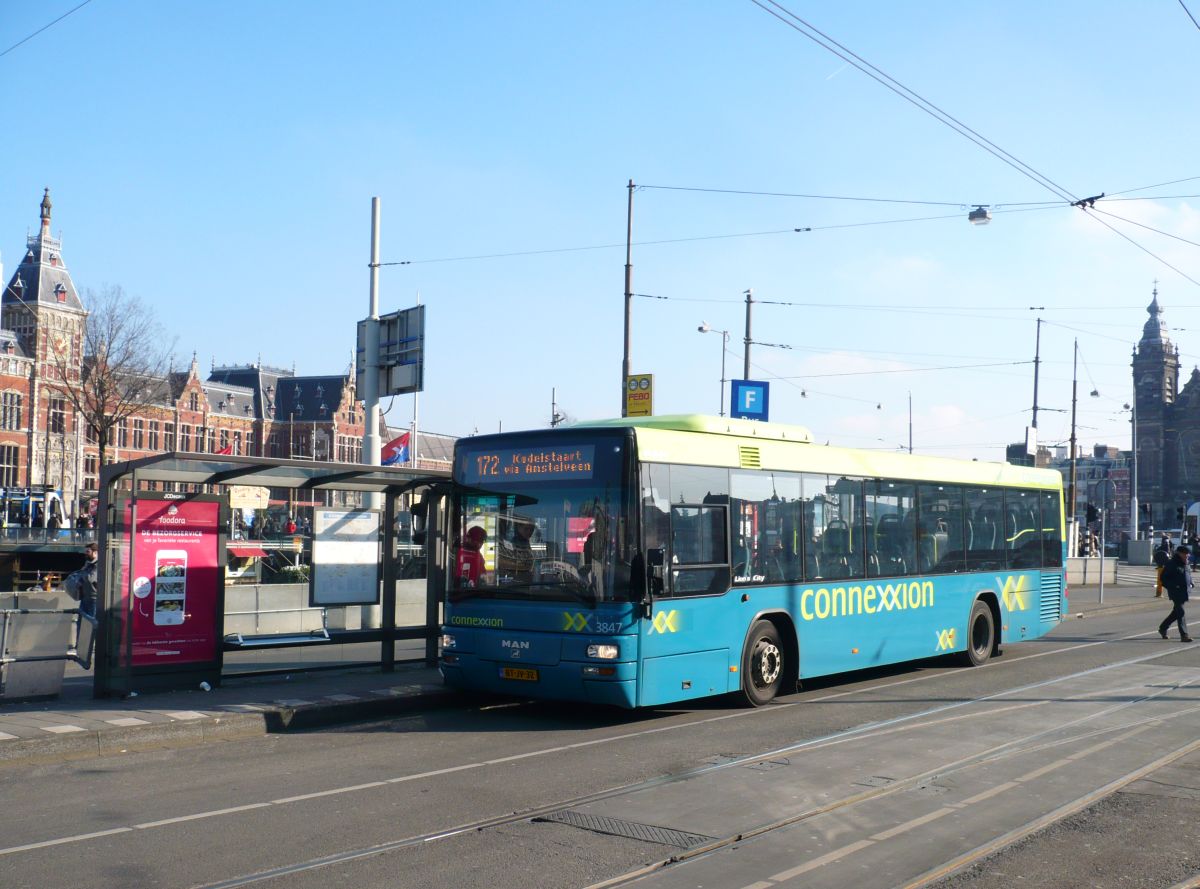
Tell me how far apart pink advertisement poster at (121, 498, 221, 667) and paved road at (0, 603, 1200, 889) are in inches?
92.4

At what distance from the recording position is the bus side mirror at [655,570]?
1064 centimetres

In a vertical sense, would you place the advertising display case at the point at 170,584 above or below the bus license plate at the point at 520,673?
above

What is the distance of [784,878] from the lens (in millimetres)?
6141

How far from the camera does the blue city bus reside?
432 inches

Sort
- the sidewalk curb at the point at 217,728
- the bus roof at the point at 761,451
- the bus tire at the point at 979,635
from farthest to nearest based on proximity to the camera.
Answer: the bus tire at the point at 979,635 → the bus roof at the point at 761,451 → the sidewalk curb at the point at 217,728

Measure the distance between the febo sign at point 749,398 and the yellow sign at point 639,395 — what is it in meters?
2.69

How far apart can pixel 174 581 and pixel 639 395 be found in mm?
13237

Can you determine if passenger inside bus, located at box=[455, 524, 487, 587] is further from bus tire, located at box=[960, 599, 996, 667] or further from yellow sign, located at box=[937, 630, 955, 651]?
bus tire, located at box=[960, 599, 996, 667]

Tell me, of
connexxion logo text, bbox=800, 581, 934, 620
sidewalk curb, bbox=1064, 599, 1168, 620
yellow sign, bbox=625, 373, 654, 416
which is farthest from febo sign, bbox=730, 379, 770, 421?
connexxion logo text, bbox=800, 581, 934, 620

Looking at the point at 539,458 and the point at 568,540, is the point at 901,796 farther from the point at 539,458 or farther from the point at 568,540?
the point at 539,458

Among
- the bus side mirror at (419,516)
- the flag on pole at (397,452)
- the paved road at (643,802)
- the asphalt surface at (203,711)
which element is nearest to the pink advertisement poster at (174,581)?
the asphalt surface at (203,711)

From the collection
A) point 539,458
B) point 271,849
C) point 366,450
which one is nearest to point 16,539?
point 366,450

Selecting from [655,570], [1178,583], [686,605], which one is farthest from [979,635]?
[655,570]

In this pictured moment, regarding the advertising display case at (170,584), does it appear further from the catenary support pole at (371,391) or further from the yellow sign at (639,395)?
the yellow sign at (639,395)
